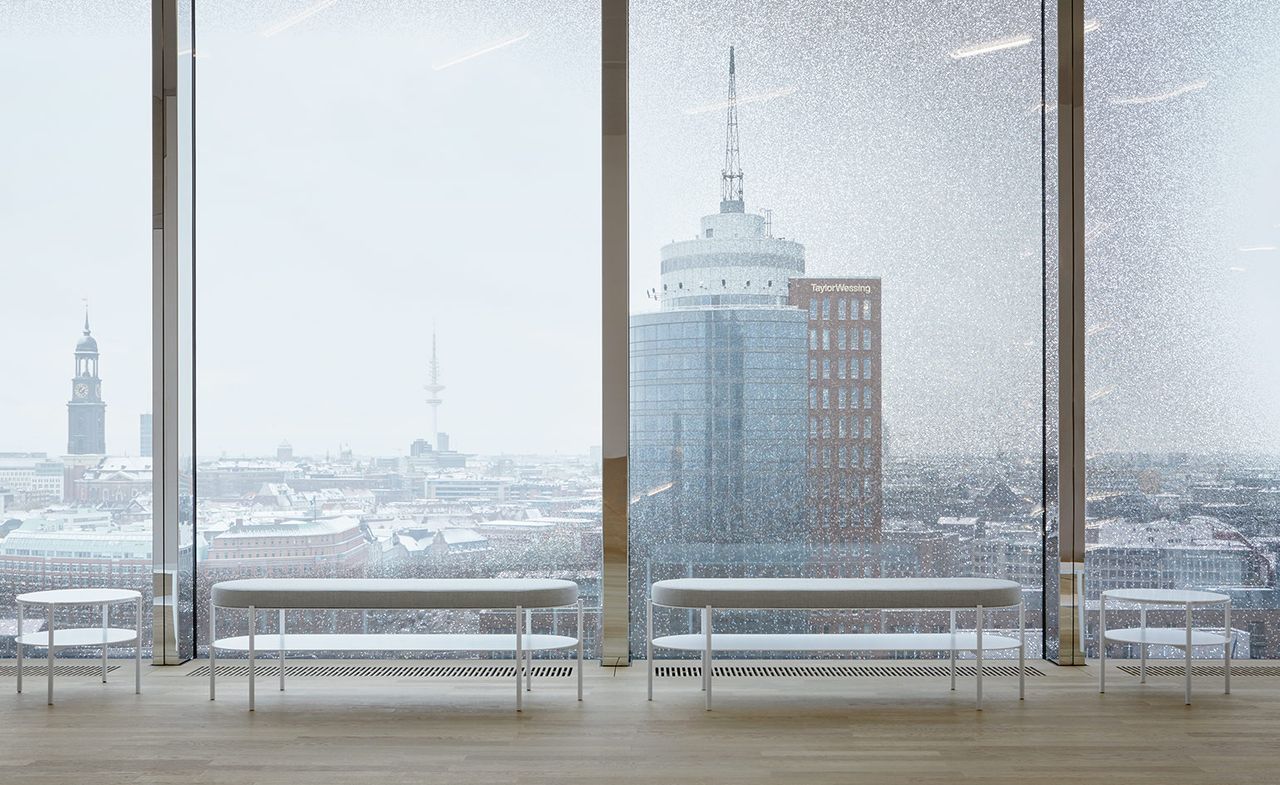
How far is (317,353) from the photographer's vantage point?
4879 mm

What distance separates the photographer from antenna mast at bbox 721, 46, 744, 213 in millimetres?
4816

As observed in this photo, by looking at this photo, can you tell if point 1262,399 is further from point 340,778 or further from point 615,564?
point 340,778

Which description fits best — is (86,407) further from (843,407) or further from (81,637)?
(843,407)

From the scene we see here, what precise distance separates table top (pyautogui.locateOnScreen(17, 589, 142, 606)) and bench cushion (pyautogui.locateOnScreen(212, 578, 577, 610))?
1.36ft

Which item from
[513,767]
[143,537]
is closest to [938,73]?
[513,767]

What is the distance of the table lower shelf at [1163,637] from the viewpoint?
13.7 feet

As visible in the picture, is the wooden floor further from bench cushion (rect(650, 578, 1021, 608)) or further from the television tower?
the television tower

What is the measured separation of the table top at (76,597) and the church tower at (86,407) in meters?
0.73

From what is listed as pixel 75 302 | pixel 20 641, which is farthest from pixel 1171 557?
pixel 75 302

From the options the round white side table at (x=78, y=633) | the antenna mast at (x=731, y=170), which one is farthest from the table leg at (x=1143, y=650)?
the round white side table at (x=78, y=633)

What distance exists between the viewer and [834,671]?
4590 mm

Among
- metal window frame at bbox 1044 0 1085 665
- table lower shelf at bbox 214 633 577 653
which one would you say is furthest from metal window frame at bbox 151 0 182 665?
metal window frame at bbox 1044 0 1085 665

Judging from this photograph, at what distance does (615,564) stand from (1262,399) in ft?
9.33

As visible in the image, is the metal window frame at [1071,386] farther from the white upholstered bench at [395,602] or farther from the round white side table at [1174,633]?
the white upholstered bench at [395,602]
